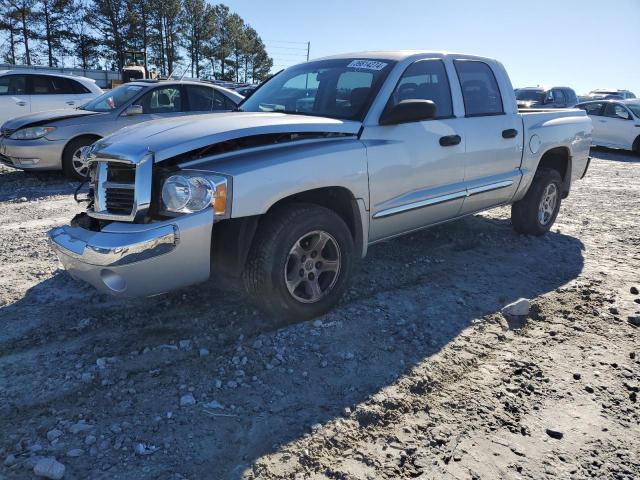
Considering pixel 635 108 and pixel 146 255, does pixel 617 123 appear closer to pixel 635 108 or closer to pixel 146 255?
pixel 635 108

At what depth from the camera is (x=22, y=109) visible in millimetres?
10742

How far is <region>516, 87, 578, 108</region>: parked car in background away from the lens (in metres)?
17.7

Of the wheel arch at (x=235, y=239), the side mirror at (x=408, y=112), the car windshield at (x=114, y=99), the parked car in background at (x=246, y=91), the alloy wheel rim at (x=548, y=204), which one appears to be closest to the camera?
the wheel arch at (x=235, y=239)

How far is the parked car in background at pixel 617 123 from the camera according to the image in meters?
15.4

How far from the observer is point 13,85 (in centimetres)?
1067

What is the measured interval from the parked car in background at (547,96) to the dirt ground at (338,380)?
1459 centimetres

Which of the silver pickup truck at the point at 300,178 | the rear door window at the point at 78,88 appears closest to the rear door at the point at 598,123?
the silver pickup truck at the point at 300,178

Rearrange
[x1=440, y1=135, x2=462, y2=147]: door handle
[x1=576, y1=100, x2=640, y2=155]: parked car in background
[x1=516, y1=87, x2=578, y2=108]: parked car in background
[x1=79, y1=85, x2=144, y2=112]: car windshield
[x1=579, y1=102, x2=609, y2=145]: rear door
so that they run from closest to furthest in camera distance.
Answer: [x1=440, y1=135, x2=462, y2=147]: door handle < [x1=79, y1=85, x2=144, y2=112]: car windshield < [x1=576, y1=100, x2=640, y2=155]: parked car in background < [x1=579, y1=102, x2=609, y2=145]: rear door < [x1=516, y1=87, x2=578, y2=108]: parked car in background

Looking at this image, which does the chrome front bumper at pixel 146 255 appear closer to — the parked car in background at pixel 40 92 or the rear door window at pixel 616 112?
the parked car in background at pixel 40 92

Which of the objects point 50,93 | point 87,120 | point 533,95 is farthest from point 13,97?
point 533,95

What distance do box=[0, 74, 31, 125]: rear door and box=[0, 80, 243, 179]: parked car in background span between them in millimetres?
2588

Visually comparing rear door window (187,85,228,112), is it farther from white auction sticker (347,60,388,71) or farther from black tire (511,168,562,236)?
black tire (511,168,562,236)

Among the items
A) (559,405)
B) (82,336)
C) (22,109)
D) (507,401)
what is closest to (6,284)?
(82,336)

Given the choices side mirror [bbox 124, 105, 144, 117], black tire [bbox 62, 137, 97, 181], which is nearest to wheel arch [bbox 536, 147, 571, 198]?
side mirror [bbox 124, 105, 144, 117]
